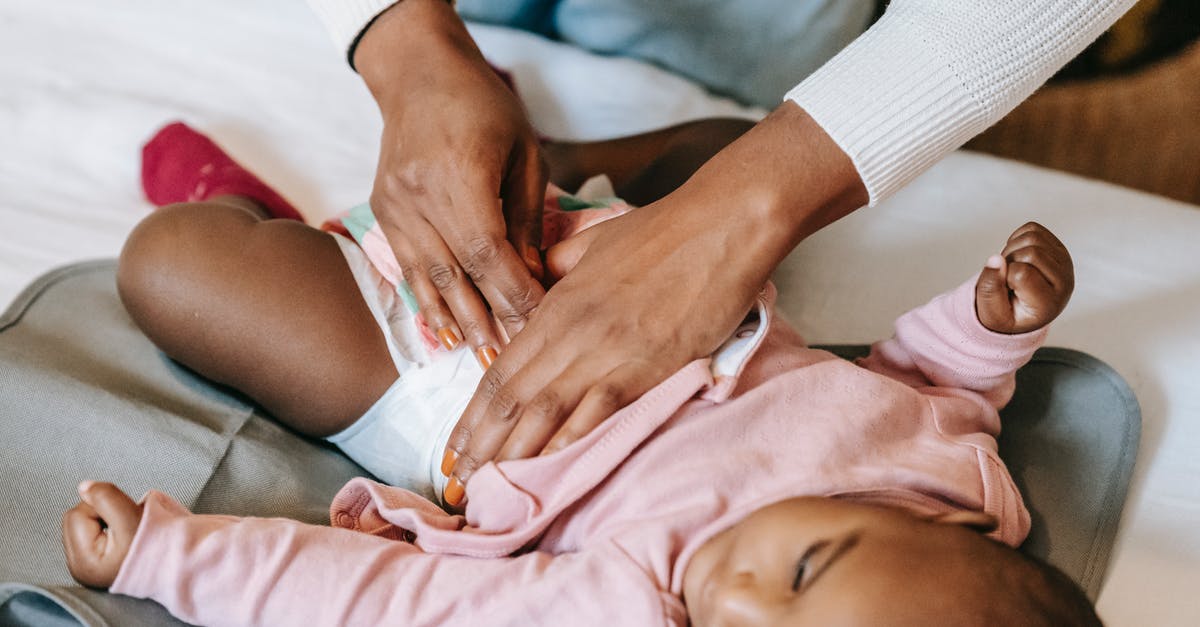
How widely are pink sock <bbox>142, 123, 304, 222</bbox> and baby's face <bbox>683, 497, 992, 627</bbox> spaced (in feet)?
2.23

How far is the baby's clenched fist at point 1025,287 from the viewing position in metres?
0.86

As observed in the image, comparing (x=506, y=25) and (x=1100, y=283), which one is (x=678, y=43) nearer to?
(x=506, y=25)

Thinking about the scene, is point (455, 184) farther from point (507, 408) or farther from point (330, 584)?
point (330, 584)

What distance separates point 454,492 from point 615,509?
0.42 feet

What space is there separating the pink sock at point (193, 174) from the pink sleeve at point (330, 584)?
483mm

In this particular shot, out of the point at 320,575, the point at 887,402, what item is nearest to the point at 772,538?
the point at 887,402

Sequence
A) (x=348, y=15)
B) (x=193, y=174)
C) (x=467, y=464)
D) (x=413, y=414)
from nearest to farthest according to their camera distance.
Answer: (x=467, y=464) → (x=413, y=414) → (x=348, y=15) → (x=193, y=174)

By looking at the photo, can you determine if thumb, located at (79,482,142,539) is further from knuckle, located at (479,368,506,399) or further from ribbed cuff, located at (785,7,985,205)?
ribbed cuff, located at (785,7,985,205)

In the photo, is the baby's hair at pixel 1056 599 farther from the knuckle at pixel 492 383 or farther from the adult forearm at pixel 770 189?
the knuckle at pixel 492 383

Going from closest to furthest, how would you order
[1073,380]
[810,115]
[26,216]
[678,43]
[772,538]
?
[772,538], [810,115], [1073,380], [26,216], [678,43]

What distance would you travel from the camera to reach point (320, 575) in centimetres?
71

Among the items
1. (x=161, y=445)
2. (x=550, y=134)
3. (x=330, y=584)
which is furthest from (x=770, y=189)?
(x=550, y=134)

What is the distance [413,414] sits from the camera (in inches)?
34.6

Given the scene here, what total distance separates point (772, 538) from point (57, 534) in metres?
0.54
